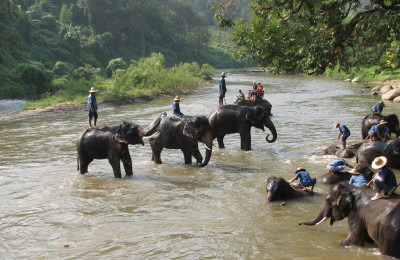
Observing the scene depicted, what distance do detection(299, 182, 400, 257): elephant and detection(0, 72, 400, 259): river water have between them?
19 centimetres

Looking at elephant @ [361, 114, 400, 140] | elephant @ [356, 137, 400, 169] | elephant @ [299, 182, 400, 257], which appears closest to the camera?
elephant @ [299, 182, 400, 257]

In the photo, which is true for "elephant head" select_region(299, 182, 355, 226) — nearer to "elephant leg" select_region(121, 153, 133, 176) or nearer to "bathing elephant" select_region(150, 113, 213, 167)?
"bathing elephant" select_region(150, 113, 213, 167)

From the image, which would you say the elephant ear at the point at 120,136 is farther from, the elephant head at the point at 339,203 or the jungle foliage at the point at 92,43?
the jungle foliage at the point at 92,43

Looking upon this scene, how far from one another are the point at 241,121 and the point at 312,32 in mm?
3360

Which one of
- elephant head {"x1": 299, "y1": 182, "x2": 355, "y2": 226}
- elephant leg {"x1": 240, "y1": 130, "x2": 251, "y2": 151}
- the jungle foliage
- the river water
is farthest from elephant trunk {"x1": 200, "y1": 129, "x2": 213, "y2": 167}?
the jungle foliage

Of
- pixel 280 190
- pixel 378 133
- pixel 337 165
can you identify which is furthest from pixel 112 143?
pixel 378 133

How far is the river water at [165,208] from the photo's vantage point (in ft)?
23.1

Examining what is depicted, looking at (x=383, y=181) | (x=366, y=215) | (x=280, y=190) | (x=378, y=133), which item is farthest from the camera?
(x=378, y=133)

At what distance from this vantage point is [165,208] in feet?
29.9

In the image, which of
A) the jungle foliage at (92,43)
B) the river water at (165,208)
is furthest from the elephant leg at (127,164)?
the jungle foliage at (92,43)

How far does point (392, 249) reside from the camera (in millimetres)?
5895

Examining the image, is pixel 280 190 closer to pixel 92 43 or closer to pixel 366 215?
pixel 366 215

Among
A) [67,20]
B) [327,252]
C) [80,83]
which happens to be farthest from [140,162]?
[67,20]

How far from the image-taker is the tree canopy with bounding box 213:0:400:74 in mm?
11812
